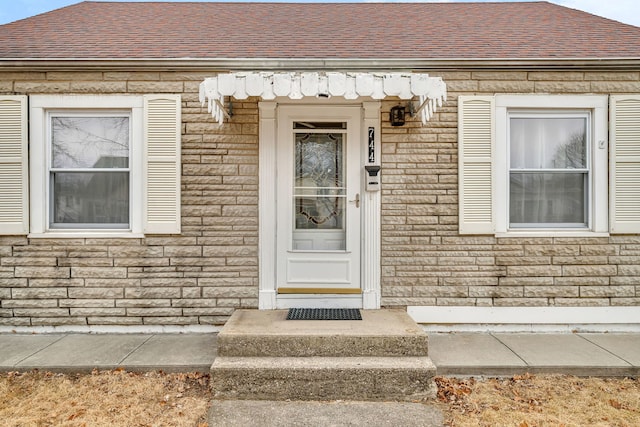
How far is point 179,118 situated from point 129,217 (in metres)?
1.27

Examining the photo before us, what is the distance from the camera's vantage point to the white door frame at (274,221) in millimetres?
4102

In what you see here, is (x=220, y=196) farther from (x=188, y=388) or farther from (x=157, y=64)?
(x=188, y=388)

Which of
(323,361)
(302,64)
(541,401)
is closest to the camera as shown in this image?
(541,401)

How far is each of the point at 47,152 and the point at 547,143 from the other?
5710mm

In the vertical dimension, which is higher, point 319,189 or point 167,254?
point 319,189

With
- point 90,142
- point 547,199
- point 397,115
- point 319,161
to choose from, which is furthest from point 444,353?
point 90,142

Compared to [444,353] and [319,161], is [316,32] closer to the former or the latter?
[319,161]

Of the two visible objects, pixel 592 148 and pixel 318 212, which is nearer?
pixel 592 148

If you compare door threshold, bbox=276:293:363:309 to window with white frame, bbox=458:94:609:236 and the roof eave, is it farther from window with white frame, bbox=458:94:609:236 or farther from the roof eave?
the roof eave

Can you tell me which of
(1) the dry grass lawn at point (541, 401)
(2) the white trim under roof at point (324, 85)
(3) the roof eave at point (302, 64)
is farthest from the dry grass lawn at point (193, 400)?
(3) the roof eave at point (302, 64)

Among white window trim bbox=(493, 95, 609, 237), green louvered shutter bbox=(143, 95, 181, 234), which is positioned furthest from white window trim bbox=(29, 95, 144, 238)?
white window trim bbox=(493, 95, 609, 237)

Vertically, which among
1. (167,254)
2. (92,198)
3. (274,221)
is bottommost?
(167,254)

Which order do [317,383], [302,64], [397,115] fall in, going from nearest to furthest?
[317,383] → [302,64] → [397,115]

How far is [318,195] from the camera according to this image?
13.9ft
